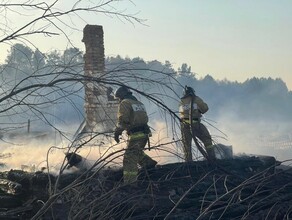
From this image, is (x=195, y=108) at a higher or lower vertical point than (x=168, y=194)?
higher

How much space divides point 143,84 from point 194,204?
176 cm

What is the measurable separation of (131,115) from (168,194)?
181cm

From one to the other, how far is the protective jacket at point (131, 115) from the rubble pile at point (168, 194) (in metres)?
0.78

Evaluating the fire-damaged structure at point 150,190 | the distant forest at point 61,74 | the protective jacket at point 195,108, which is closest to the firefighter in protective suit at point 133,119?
the fire-damaged structure at point 150,190

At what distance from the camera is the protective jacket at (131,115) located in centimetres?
676

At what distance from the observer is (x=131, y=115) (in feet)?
22.7

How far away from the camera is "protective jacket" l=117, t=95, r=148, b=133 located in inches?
266

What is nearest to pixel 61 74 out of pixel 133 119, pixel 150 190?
pixel 150 190

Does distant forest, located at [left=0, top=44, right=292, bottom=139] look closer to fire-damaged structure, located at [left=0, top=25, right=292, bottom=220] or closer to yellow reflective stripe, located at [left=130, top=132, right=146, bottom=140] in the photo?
fire-damaged structure, located at [left=0, top=25, right=292, bottom=220]

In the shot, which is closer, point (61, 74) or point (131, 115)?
point (61, 74)

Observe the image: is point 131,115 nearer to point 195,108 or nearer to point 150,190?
point 195,108

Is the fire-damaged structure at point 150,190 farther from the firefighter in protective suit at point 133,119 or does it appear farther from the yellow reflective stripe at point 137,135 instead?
the yellow reflective stripe at point 137,135

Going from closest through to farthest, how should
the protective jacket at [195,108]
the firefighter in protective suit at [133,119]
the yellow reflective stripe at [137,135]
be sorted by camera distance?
the firefighter in protective suit at [133,119]
the yellow reflective stripe at [137,135]
the protective jacket at [195,108]

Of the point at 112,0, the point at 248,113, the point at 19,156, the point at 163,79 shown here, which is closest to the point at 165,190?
the point at 163,79
